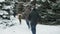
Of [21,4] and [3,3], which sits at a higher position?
[3,3]

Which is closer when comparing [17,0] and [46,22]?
[46,22]

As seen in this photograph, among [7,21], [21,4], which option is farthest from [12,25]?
[21,4]

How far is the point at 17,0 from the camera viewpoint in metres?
27.0

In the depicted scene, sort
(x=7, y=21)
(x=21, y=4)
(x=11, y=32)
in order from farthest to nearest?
(x=21, y=4)
(x=7, y=21)
(x=11, y=32)

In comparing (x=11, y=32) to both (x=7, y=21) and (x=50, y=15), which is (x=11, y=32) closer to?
(x=7, y=21)

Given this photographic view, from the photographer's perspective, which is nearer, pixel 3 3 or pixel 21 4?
pixel 3 3

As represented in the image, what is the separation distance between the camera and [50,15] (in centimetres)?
1814

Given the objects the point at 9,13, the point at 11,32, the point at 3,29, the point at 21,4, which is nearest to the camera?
the point at 11,32

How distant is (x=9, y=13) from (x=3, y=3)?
1056mm

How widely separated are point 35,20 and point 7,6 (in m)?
6.69

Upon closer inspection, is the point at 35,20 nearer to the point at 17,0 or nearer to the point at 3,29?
the point at 3,29

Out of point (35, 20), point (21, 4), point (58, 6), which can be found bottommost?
point (21, 4)

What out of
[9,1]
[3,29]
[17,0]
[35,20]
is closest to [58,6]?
[9,1]

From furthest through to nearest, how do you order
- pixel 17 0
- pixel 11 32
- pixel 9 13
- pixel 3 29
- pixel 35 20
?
pixel 17 0, pixel 9 13, pixel 3 29, pixel 11 32, pixel 35 20
